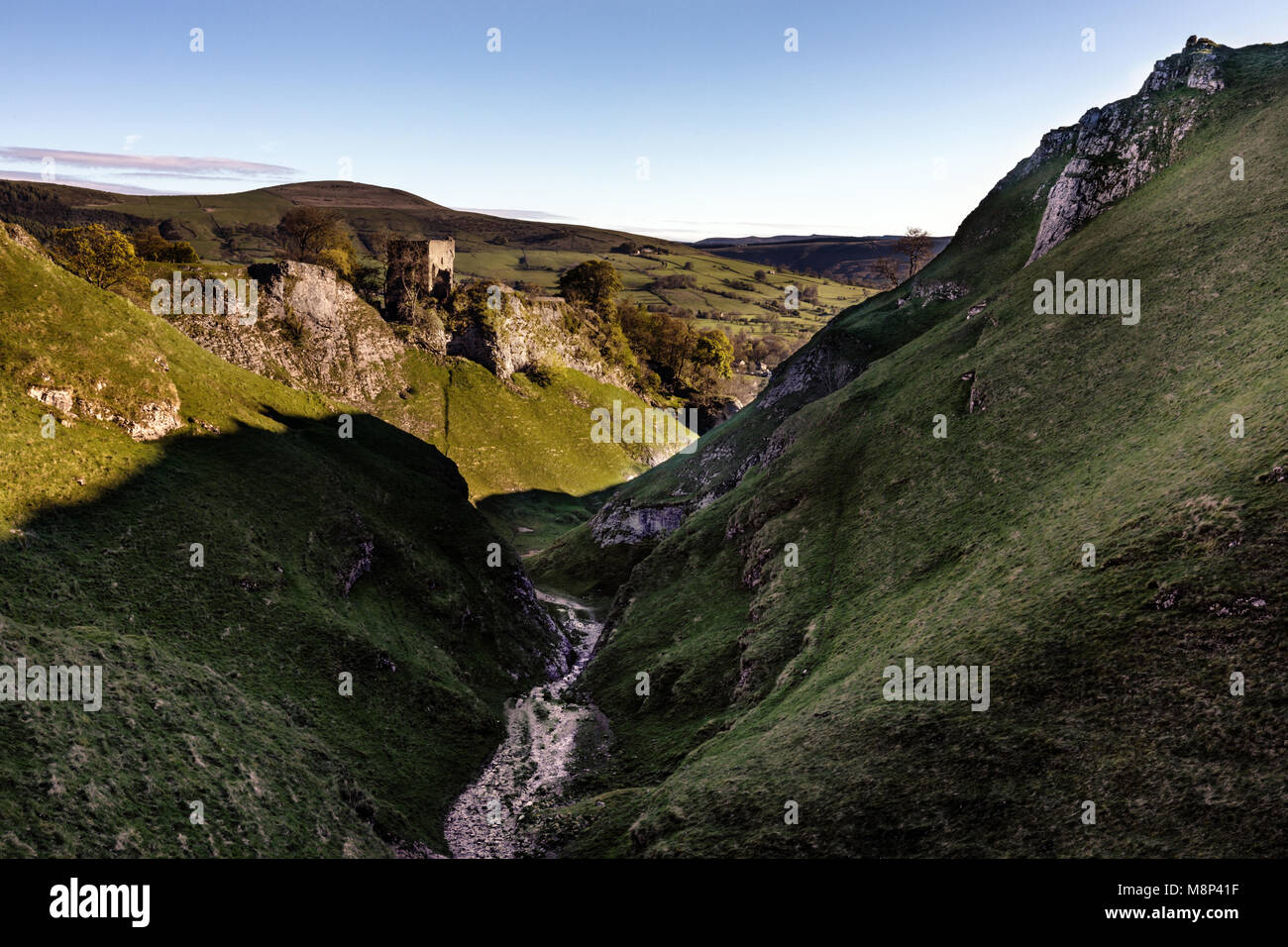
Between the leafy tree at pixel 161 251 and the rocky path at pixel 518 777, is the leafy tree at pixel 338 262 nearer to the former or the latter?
the leafy tree at pixel 161 251

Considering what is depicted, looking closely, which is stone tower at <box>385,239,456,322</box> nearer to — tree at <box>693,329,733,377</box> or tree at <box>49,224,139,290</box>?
tree at <box>49,224,139,290</box>

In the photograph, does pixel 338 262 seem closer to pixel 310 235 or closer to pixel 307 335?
pixel 310 235

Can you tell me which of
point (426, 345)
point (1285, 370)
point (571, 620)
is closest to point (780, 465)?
point (571, 620)

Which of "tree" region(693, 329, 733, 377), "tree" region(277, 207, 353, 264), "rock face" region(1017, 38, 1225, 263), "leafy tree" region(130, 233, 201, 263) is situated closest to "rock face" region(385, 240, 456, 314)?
"tree" region(277, 207, 353, 264)

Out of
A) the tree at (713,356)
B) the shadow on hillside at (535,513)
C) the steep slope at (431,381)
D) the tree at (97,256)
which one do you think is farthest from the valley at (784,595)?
the tree at (713,356)
